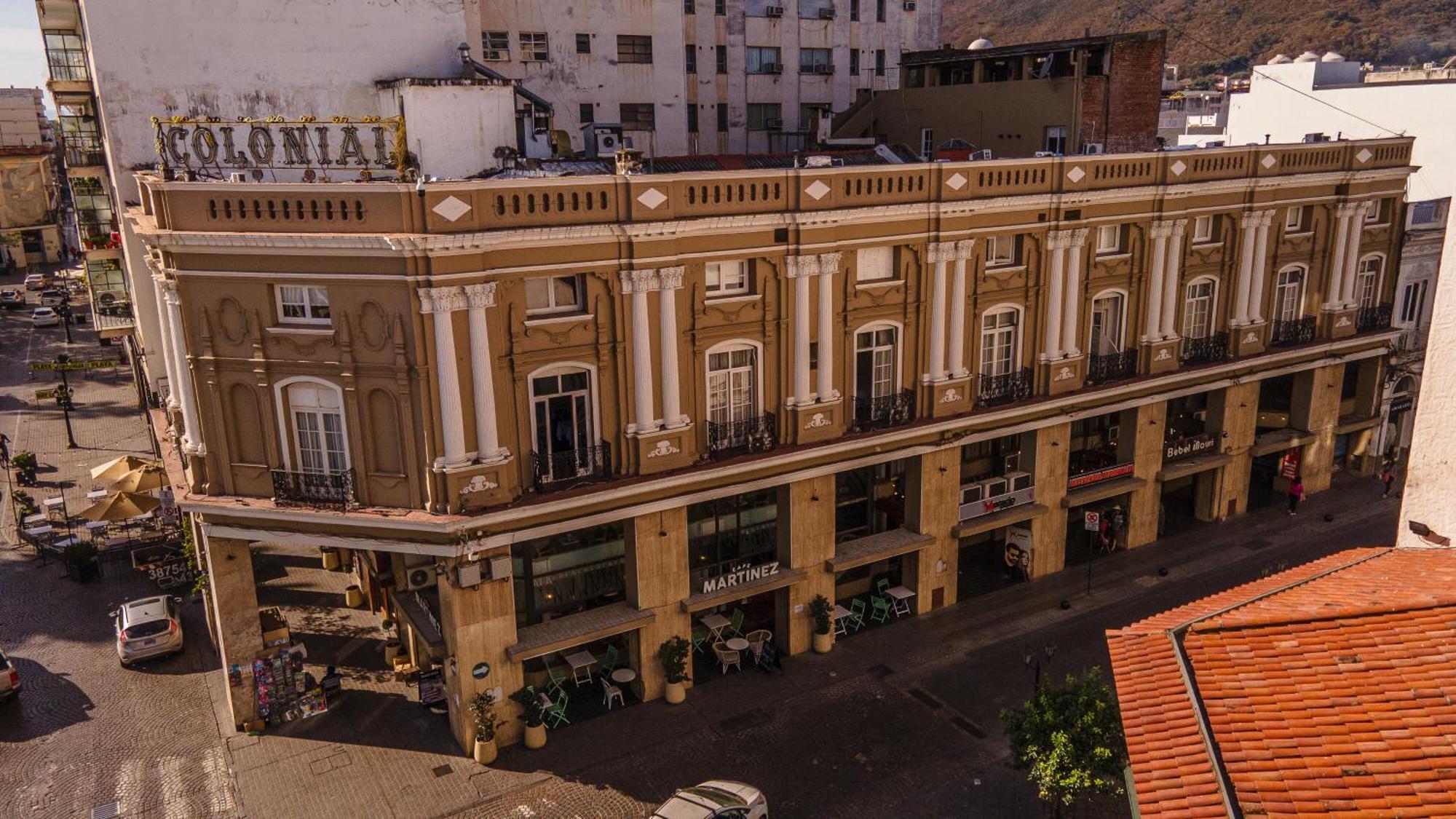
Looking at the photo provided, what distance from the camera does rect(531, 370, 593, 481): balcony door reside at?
26.4m

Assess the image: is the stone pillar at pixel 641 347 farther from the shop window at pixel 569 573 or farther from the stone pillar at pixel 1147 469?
the stone pillar at pixel 1147 469

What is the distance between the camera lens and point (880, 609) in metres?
33.4

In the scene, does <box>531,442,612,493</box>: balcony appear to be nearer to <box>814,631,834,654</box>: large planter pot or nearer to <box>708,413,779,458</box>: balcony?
<box>708,413,779,458</box>: balcony

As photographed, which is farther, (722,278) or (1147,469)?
(1147,469)

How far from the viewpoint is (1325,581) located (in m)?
17.3

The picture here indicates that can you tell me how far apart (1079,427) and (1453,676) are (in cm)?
2575

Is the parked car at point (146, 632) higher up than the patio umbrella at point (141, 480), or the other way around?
the patio umbrella at point (141, 480)

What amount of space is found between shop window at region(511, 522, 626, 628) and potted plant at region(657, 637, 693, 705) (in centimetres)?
209

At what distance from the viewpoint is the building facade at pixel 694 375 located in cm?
2456

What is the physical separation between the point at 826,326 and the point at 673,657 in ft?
33.9

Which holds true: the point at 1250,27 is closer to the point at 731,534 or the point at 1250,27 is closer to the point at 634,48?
the point at 634,48

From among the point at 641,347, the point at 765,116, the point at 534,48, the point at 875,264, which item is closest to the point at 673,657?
the point at 641,347

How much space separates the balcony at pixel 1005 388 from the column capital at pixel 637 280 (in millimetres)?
12419

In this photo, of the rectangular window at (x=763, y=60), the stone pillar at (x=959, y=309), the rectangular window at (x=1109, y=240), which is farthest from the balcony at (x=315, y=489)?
the rectangular window at (x=763, y=60)
